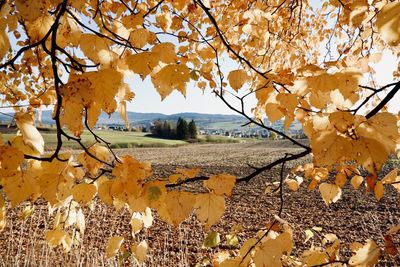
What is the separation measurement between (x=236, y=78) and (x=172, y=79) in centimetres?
46

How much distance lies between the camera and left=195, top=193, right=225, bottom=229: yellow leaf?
124 centimetres

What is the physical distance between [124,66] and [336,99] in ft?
3.19

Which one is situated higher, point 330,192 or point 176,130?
point 330,192

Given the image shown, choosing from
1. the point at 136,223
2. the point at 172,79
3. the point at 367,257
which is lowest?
the point at 136,223

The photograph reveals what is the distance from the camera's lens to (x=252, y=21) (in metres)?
2.98

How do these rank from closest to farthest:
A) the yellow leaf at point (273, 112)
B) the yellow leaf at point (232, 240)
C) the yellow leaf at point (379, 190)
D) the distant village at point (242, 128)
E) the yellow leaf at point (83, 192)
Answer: the yellow leaf at point (83, 192), the yellow leaf at point (273, 112), the yellow leaf at point (379, 190), the yellow leaf at point (232, 240), the distant village at point (242, 128)

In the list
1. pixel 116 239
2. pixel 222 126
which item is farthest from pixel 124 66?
pixel 222 126

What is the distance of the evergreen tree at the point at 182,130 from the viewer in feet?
208

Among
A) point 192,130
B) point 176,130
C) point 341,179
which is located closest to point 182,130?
point 176,130

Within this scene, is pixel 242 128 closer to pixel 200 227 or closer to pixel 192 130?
pixel 192 130

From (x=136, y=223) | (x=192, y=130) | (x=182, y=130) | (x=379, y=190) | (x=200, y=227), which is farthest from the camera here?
(x=192, y=130)

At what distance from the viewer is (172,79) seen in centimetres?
132

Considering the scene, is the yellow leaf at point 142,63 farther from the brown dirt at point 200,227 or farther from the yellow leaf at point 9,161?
the brown dirt at point 200,227

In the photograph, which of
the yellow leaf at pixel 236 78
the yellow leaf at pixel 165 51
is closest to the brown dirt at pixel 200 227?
the yellow leaf at pixel 236 78
